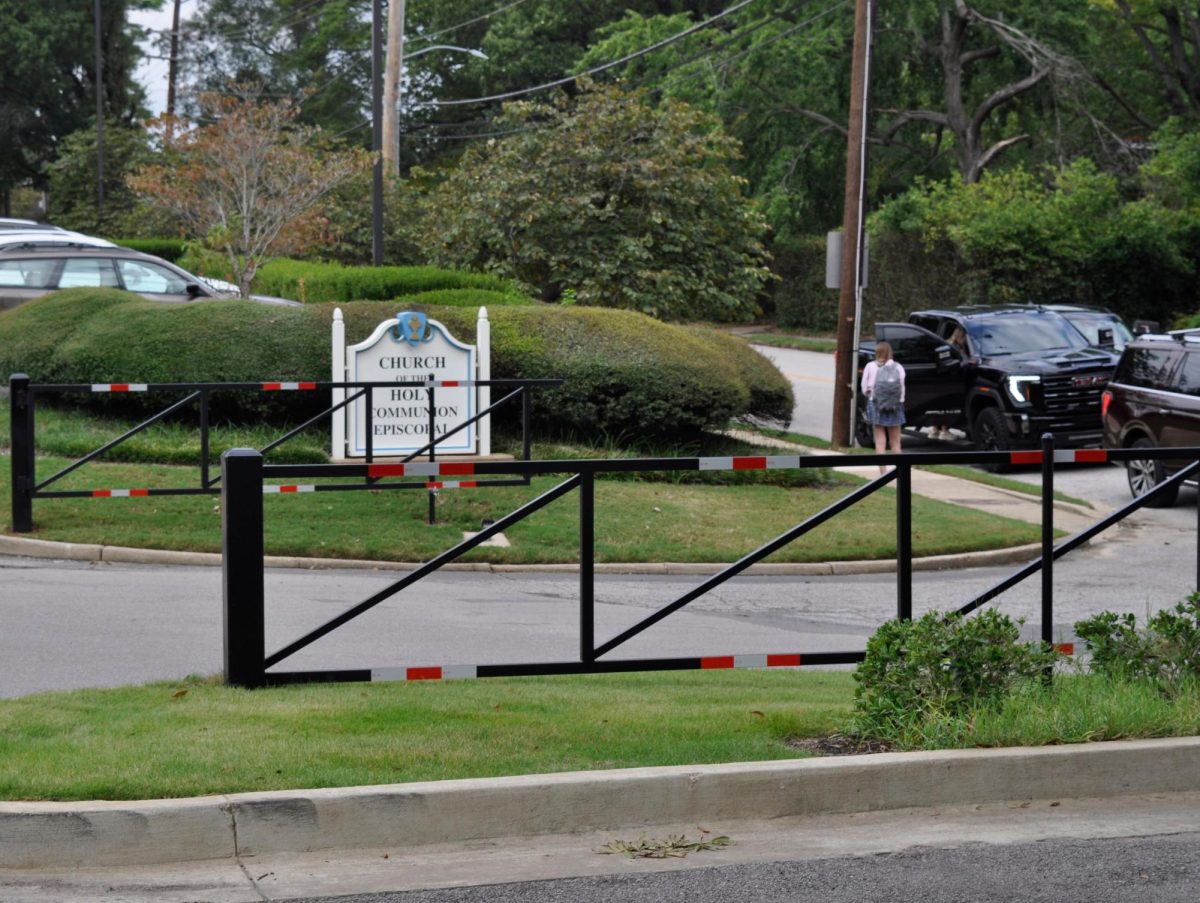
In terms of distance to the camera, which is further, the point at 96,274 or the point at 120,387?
the point at 96,274

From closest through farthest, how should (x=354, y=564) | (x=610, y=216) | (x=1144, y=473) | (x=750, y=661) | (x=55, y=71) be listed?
1. (x=750, y=661)
2. (x=354, y=564)
3. (x=1144, y=473)
4. (x=610, y=216)
5. (x=55, y=71)

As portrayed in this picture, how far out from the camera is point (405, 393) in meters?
14.2

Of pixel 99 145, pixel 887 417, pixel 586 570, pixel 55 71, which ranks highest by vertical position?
pixel 55 71

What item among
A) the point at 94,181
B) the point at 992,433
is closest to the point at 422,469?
the point at 992,433

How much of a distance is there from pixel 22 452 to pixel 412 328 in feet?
11.5

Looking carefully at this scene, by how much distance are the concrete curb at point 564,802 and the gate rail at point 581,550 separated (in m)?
1.03

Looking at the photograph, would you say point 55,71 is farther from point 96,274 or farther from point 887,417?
point 887,417

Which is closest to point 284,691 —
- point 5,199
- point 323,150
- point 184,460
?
point 184,460

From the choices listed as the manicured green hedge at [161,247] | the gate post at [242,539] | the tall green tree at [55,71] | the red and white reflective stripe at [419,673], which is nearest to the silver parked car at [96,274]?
the gate post at [242,539]

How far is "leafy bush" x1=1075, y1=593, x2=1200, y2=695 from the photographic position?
6.71 m

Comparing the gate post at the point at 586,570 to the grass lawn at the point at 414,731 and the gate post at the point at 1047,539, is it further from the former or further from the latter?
the gate post at the point at 1047,539

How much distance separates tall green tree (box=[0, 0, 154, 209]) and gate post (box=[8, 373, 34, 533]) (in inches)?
1954

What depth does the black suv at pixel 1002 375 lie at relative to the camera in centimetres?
2069

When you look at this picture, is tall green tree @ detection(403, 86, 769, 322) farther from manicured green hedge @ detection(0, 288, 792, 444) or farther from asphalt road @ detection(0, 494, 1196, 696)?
asphalt road @ detection(0, 494, 1196, 696)
